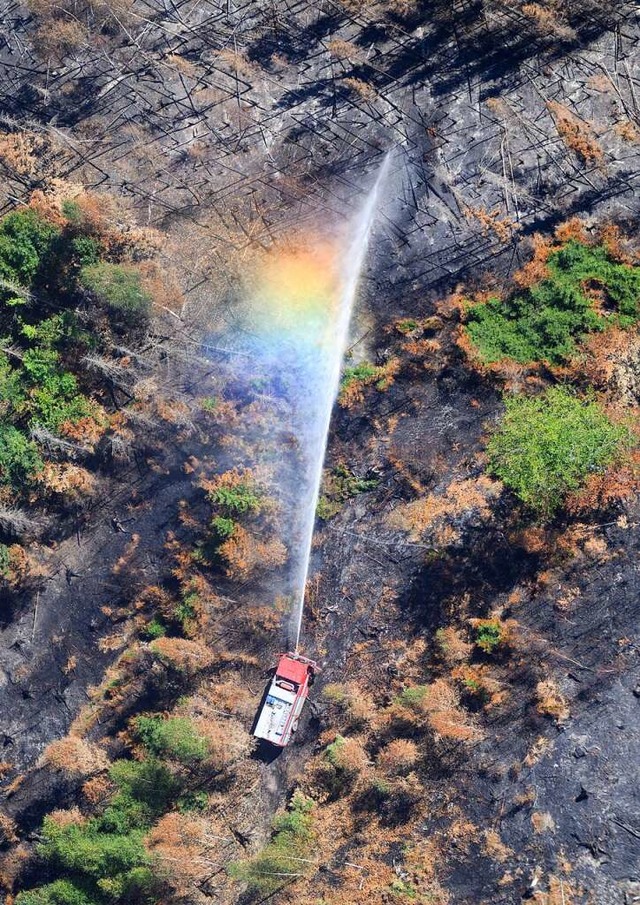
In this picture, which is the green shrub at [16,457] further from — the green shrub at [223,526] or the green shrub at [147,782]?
the green shrub at [147,782]

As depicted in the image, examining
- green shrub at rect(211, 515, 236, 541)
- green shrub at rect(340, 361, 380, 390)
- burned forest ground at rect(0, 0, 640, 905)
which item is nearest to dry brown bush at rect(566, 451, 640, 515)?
burned forest ground at rect(0, 0, 640, 905)

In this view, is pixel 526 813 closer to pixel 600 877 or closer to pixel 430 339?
pixel 600 877

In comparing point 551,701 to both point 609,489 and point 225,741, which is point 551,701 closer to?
point 609,489

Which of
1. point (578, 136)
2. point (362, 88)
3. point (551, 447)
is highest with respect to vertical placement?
point (362, 88)

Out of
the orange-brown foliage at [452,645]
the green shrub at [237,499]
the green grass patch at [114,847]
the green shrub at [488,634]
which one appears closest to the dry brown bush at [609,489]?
the green shrub at [488,634]

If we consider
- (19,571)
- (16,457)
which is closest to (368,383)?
(16,457)

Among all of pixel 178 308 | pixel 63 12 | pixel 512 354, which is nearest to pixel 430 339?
pixel 512 354
